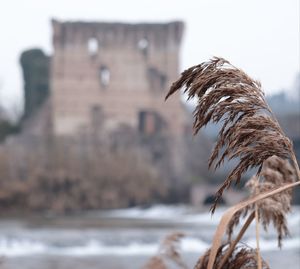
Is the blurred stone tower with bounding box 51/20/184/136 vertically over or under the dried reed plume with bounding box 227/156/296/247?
under

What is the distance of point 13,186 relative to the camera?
125 feet

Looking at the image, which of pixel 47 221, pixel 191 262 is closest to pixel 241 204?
pixel 191 262

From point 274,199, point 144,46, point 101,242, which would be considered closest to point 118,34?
point 144,46

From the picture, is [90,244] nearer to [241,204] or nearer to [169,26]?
[241,204]

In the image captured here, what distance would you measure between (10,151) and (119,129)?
24.2 ft

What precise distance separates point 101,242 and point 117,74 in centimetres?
2535

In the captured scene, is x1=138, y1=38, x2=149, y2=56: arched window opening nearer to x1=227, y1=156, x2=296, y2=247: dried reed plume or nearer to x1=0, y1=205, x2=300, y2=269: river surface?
x1=0, y1=205, x2=300, y2=269: river surface

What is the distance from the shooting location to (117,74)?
4725 centimetres

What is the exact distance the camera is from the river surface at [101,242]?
18391 millimetres

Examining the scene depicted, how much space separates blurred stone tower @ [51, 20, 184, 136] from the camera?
153 ft

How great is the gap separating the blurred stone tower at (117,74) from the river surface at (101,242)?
1474 centimetres

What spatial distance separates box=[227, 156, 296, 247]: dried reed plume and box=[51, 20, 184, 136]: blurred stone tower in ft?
140

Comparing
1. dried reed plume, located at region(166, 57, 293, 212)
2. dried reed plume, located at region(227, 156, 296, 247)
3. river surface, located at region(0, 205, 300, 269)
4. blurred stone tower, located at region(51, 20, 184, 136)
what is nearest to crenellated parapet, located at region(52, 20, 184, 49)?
blurred stone tower, located at region(51, 20, 184, 136)

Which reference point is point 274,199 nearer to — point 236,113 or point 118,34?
point 236,113
